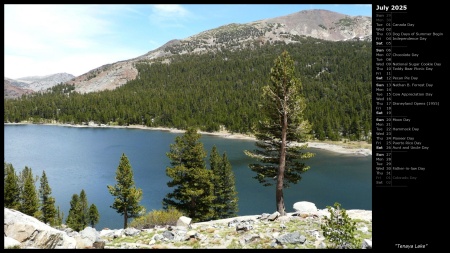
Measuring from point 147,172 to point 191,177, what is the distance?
42.0 meters

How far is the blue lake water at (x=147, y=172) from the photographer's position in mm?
52938

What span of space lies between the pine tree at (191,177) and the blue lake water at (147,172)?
12.1m

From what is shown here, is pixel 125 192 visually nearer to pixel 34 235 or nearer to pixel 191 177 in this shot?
pixel 191 177

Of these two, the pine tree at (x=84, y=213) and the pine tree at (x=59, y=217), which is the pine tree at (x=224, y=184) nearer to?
the pine tree at (x=84, y=213)

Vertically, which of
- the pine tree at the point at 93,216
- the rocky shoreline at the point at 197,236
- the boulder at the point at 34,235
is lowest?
the pine tree at the point at 93,216

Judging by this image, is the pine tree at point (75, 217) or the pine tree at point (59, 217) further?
the pine tree at point (59, 217)

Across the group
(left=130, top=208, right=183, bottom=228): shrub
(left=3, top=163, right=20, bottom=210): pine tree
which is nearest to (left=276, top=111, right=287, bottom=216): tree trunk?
(left=130, top=208, right=183, bottom=228): shrub

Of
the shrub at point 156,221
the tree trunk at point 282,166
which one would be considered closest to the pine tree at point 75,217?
the shrub at point 156,221

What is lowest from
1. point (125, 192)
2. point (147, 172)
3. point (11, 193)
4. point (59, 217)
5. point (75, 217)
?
point (59, 217)

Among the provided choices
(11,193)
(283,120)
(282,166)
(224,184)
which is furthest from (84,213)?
(283,120)

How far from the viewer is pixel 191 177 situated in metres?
33.9
